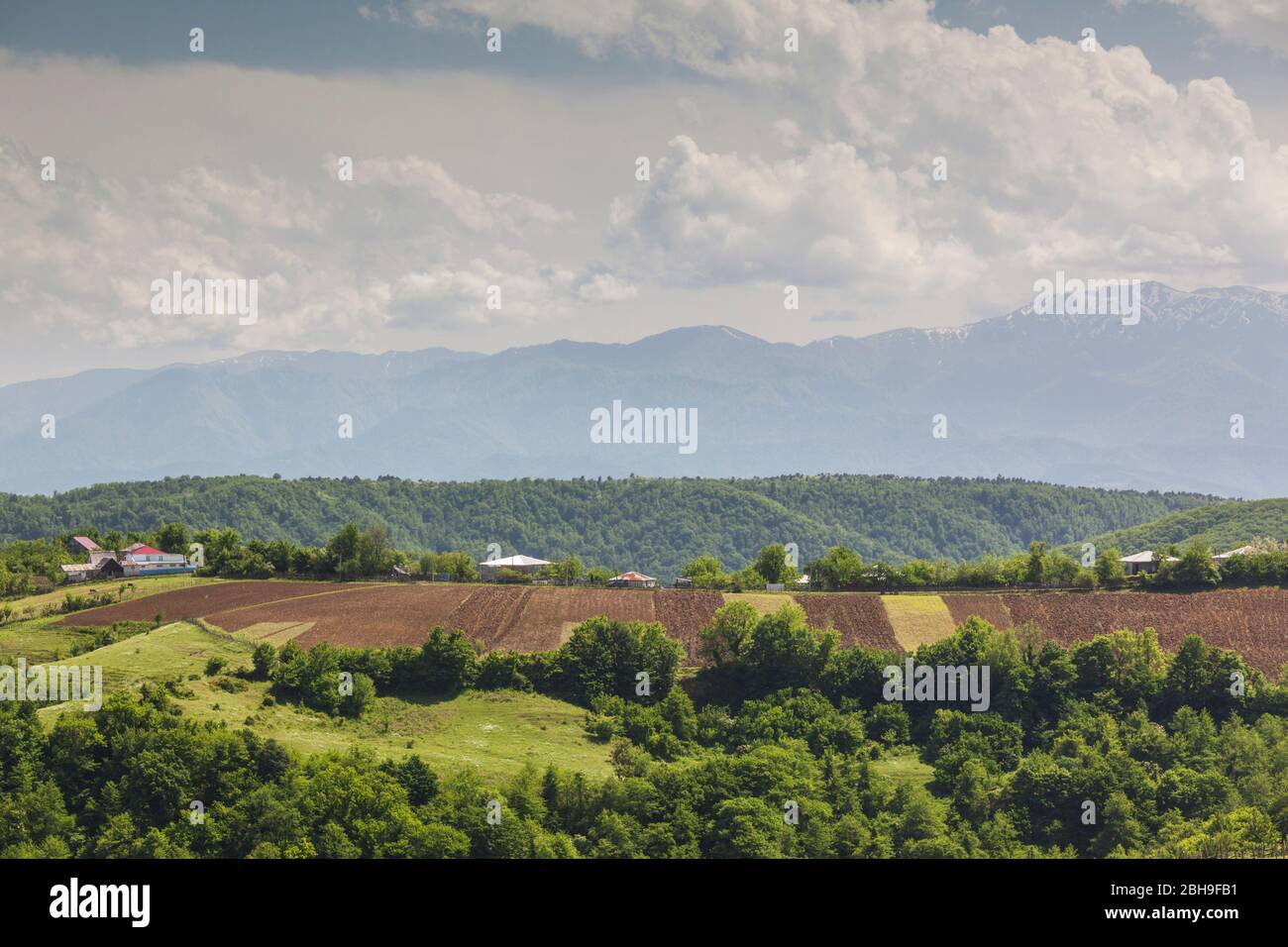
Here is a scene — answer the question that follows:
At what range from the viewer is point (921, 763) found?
90062 mm

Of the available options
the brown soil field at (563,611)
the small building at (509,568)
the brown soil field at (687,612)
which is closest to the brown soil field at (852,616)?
the brown soil field at (687,612)

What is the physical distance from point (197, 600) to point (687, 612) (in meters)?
42.5

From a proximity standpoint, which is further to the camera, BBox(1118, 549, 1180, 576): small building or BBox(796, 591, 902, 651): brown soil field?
BBox(1118, 549, 1180, 576): small building

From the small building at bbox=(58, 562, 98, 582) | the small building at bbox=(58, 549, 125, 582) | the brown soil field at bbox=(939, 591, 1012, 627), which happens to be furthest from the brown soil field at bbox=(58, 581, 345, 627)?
the brown soil field at bbox=(939, 591, 1012, 627)

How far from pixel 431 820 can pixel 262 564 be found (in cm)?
6501

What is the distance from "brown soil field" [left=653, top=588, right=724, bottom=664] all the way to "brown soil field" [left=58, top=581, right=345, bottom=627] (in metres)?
28.4

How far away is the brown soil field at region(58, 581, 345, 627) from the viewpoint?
110m

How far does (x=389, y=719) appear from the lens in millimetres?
91750

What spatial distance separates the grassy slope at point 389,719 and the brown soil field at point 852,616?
26.5m

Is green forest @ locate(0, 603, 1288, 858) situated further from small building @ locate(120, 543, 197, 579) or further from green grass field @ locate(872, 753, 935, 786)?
small building @ locate(120, 543, 197, 579)

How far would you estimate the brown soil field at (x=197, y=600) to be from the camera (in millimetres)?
109750

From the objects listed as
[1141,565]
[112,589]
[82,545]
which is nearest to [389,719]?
[112,589]
